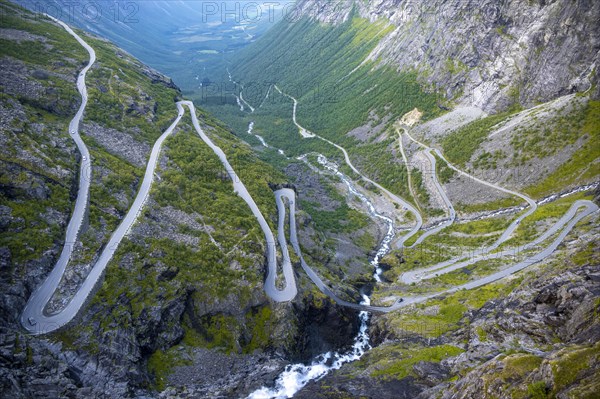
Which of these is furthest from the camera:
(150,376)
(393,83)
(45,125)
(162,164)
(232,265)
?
(393,83)

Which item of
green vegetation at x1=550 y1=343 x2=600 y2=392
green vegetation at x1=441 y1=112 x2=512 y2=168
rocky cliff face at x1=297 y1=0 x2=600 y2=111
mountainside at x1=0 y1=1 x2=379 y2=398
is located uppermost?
rocky cliff face at x1=297 y1=0 x2=600 y2=111

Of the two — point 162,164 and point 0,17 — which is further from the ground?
point 0,17

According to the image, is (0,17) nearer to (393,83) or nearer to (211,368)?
(211,368)

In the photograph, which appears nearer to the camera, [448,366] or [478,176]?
[448,366]

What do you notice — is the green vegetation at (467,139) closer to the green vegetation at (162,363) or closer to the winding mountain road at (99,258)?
the winding mountain road at (99,258)

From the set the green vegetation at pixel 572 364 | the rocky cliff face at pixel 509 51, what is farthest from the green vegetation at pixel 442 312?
the rocky cliff face at pixel 509 51

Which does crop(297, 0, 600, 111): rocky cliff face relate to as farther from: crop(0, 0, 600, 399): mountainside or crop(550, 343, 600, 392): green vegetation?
crop(550, 343, 600, 392): green vegetation

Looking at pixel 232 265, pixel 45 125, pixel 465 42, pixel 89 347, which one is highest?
pixel 465 42

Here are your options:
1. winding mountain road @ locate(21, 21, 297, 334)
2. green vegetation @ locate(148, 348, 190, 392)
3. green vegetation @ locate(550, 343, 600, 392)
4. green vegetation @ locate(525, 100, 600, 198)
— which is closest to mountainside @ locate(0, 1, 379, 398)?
green vegetation @ locate(148, 348, 190, 392)

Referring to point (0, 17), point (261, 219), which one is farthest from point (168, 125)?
point (0, 17)
